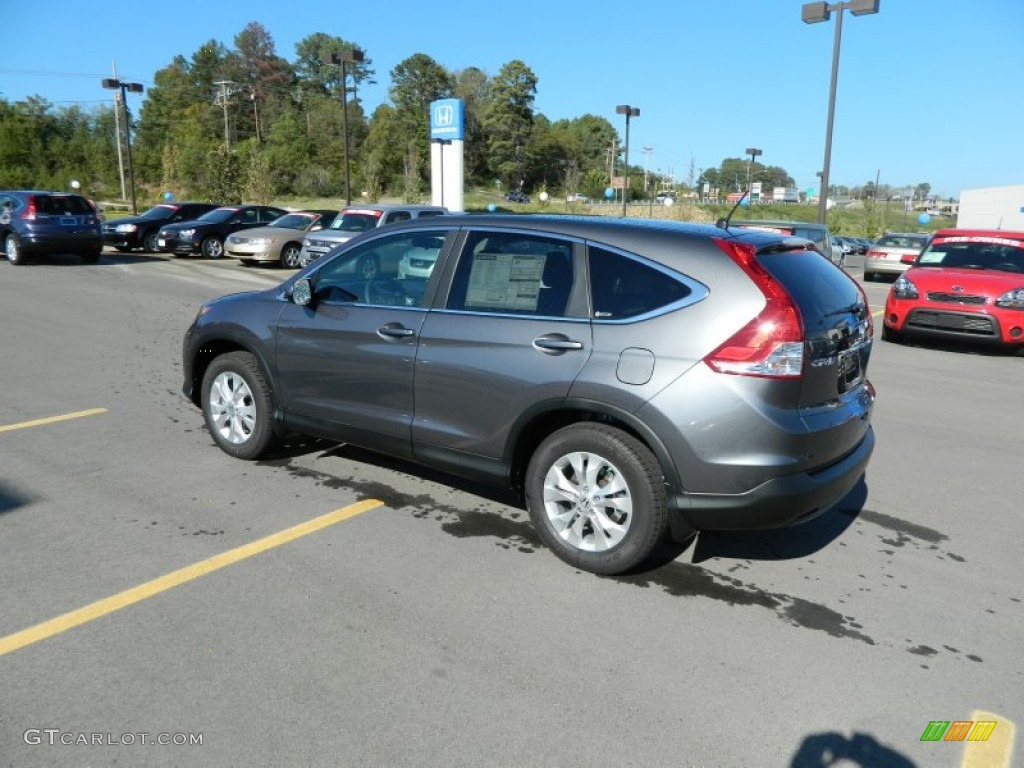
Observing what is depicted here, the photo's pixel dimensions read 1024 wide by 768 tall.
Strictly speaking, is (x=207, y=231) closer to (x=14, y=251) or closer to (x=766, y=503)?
(x=14, y=251)

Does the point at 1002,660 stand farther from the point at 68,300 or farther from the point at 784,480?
the point at 68,300

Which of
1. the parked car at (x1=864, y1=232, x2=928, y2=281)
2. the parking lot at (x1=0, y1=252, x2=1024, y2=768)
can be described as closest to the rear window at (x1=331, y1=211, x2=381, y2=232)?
the parking lot at (x1=0, y1=252, x2=1024, y2=768)

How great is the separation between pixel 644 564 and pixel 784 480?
86 centimetres

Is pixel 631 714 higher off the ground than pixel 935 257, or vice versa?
pixel 935 257

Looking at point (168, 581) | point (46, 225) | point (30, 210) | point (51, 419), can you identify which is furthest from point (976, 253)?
point (30, 210)

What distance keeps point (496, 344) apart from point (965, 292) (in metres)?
8.52

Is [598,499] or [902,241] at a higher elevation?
[902,241]

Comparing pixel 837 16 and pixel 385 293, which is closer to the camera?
pixel 385 293

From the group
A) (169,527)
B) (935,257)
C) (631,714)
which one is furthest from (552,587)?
(935,257)

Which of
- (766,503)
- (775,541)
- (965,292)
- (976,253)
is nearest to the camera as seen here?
(766,503)

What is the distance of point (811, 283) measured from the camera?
Result: 3629 millimetres

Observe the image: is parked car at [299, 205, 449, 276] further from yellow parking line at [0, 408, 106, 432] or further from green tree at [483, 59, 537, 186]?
green tree at [483, 59, 537, 186]

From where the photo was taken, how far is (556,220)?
4023 millimetres

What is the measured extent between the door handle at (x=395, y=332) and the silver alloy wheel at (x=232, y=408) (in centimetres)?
130
